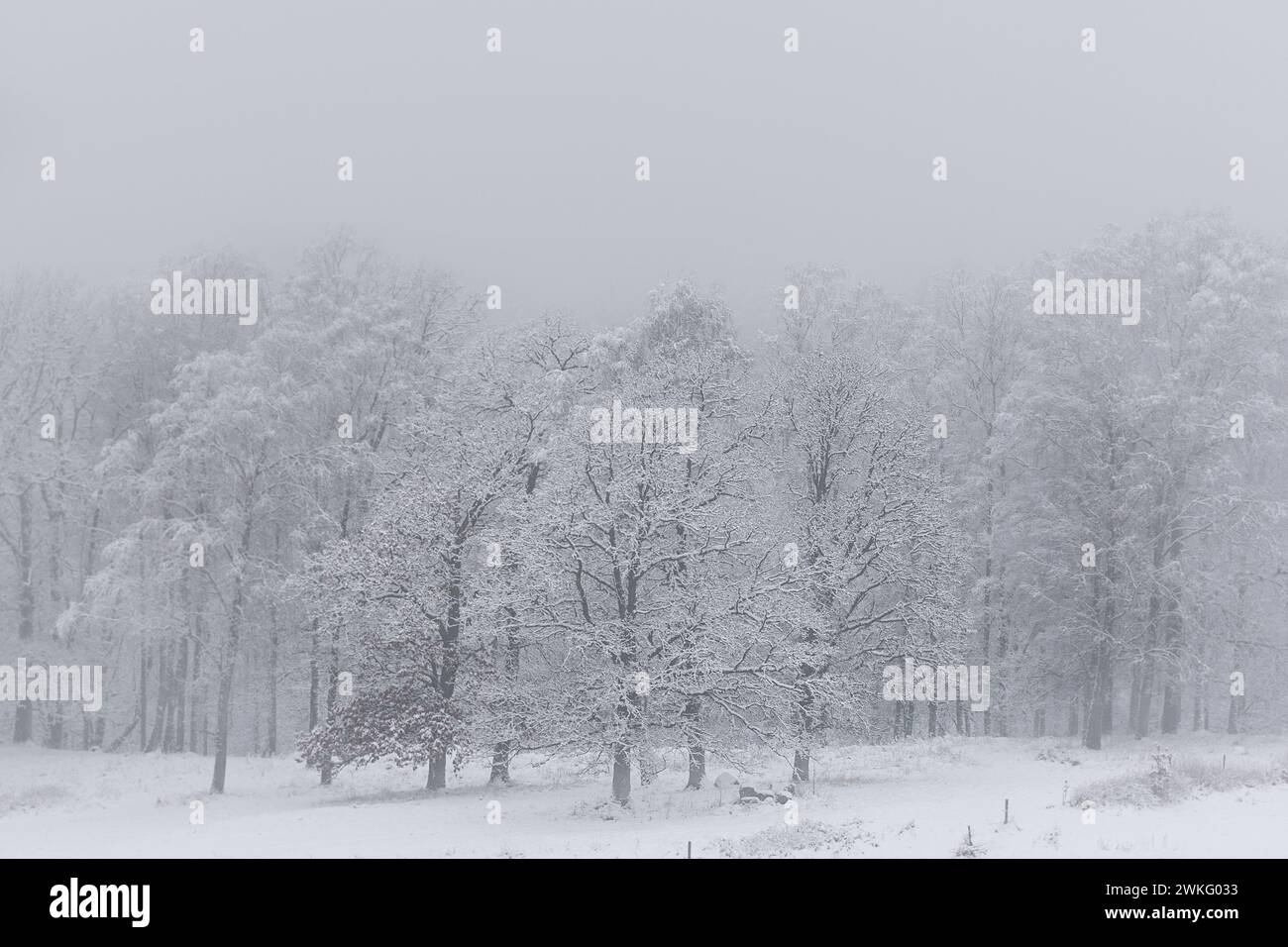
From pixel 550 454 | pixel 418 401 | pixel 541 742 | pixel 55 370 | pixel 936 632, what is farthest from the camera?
pixel 55 370

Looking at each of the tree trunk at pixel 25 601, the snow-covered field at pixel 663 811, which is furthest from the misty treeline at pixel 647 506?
the snow-covered field at pixel 663 811

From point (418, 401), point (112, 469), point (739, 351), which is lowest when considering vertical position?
point (112, 469)

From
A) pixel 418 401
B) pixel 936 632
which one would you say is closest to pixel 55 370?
pixel 418 401

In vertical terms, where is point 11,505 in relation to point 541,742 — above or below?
above

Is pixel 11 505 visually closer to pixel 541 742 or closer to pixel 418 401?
pixel 418 401

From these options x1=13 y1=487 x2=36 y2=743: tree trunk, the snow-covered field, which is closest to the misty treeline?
x1=13 y1=487 x2=36 y2=743: tree trunk

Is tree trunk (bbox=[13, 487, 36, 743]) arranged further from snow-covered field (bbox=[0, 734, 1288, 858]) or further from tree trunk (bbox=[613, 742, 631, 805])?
tree trunk (bbox=[613, 742, 631, 805])

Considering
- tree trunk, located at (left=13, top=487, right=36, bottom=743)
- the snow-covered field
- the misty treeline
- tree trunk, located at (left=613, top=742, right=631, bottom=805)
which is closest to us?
the snow-covered field

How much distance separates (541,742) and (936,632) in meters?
11.7

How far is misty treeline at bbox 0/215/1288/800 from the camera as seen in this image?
79.8 feet

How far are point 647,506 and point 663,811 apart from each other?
7064mm

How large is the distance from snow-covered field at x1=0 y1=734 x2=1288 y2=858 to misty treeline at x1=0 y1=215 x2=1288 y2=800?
60.0 inches

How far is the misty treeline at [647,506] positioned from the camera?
24.3 meters

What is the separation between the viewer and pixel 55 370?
123 feet
